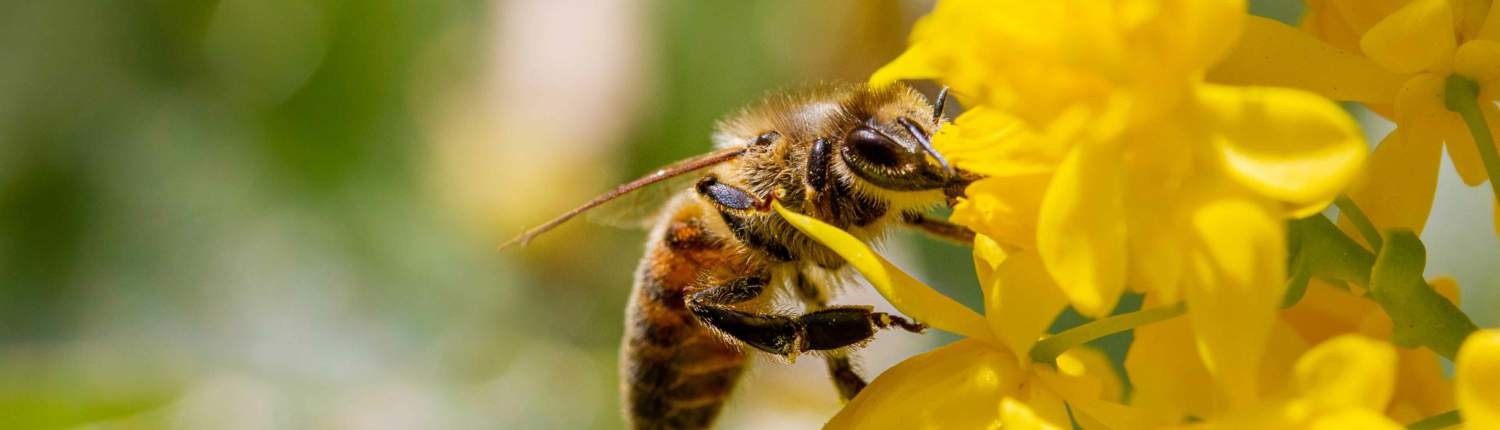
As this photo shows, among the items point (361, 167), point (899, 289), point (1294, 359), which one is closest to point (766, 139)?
point (899, 289)

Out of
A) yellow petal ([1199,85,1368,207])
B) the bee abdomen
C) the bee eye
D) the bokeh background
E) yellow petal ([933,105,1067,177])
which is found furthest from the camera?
the bokeh background

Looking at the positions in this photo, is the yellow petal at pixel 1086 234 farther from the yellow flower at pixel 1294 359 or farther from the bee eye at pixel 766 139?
the bee eye at pixel 766 139

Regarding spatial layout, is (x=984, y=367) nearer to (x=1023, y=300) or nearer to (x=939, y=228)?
(x=1023, y=300)

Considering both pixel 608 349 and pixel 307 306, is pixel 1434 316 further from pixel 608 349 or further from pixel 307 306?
pixel 307 306

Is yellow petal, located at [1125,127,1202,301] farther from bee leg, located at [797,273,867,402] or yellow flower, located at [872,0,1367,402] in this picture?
bee leg, located at [797,273,867,402]

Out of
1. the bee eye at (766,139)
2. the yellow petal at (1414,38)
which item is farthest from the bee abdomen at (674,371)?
the yellow petal at (1414,38)

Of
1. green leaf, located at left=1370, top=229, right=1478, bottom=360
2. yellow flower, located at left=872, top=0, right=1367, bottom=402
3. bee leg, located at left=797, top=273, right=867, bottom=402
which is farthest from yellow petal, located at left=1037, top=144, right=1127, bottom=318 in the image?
bee leg, located at left=797, top=273, right=867, bottom=402

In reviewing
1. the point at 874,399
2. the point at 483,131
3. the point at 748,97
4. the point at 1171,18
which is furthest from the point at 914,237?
the point at 1171,18
